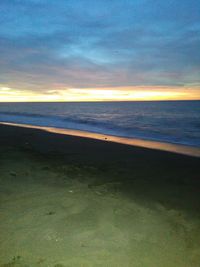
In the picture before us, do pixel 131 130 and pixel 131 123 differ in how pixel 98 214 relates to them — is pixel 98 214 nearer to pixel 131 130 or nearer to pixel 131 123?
pixel 131 130

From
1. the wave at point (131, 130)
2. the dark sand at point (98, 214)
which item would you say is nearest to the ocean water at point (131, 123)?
the wave at point (131, 130)

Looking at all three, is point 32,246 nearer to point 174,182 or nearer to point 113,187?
point 113,187

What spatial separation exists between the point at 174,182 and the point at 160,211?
224 centimetres

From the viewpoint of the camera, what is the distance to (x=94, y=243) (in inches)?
156

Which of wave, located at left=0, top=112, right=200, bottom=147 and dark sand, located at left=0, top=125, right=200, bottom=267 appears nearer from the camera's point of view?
dark sand, located at left=0, top=125, right=200, bottom=267

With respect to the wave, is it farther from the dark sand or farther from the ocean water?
the dark sand

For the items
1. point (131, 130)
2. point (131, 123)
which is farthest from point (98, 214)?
point (131, 123)

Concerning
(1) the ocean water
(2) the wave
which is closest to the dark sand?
(2) the wave

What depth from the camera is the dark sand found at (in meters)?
3.69

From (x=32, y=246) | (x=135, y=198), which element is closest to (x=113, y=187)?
(x=135, y=198)

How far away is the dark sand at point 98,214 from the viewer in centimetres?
369

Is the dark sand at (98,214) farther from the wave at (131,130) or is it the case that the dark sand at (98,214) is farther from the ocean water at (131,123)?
the ocean water at (131,123)

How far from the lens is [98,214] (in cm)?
489

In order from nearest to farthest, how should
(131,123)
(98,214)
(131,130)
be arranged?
1. (98,214)
2. (131,130)
3. (131,123)
